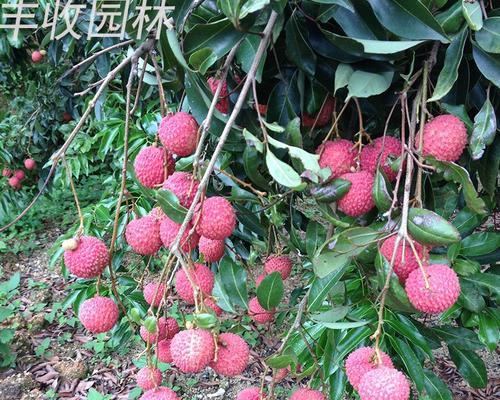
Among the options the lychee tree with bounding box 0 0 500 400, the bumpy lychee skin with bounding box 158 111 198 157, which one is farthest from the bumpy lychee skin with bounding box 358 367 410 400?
the bumpy lychee skin with bounding box 158 111 198 157

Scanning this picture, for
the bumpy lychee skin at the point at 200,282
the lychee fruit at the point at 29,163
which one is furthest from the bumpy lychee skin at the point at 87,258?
the lychee fruit at the point at 29,163

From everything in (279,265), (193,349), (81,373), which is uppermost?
(193,349)

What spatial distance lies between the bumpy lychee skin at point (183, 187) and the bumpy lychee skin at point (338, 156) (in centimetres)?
19

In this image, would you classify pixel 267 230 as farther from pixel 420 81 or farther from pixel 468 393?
pixel 468 393

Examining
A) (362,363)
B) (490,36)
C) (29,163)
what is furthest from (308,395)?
(29,163)

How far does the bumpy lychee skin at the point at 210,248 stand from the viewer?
724 millimetres

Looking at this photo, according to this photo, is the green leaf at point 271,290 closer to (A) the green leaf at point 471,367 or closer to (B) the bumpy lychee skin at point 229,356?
(B) the bumpy lychee skin at point 229,356

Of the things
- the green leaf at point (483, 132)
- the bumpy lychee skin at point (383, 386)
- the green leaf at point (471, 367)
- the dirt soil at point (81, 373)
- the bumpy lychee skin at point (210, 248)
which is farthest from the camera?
the dirt soil at point (81, 373)

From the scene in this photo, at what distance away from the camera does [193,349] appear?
0.53 m

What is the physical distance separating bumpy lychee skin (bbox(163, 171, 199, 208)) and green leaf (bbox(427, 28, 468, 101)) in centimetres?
29

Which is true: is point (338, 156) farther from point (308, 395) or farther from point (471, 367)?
point (471, 367)

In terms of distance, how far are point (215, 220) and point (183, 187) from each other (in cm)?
6

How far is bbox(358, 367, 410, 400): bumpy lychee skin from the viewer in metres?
0.50

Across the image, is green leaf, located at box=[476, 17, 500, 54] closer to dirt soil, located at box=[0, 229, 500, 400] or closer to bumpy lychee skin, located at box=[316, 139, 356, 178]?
bumpy lychee skin, located at box=[316, 139, 356, 178]
